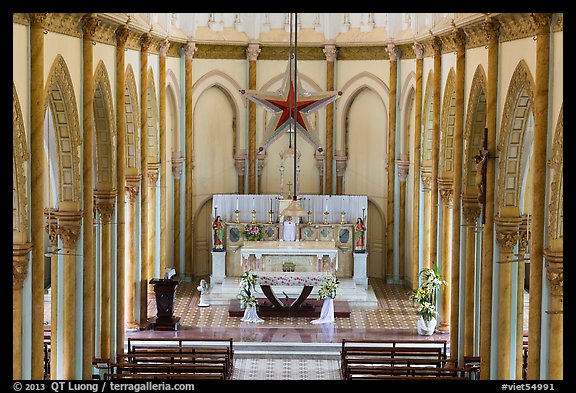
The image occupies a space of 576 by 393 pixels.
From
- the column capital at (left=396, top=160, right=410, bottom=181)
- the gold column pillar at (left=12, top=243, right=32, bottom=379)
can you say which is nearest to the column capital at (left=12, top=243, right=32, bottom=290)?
the gold column pillar at (left=12, top=243, right=32, bottom=379)

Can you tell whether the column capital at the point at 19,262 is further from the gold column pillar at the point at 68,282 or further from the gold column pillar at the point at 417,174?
the gold column pillar at the point at 417,174

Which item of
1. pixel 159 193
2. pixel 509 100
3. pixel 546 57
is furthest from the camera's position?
pixel 159 193

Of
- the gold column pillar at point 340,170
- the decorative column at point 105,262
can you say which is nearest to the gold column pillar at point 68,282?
the decorative column at point 105,262

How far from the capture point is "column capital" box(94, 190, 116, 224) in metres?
25.4

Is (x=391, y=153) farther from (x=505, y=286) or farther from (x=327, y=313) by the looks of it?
(x=505, y=286)

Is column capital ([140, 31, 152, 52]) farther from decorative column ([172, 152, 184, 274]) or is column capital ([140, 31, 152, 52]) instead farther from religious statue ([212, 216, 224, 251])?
religious statue ([212, 216, 224, 251])

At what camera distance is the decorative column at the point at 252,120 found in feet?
121

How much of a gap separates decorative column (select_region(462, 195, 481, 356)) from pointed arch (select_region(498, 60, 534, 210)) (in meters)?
3.16

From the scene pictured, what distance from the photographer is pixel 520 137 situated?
2131 cm

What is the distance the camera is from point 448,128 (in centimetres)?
2803
